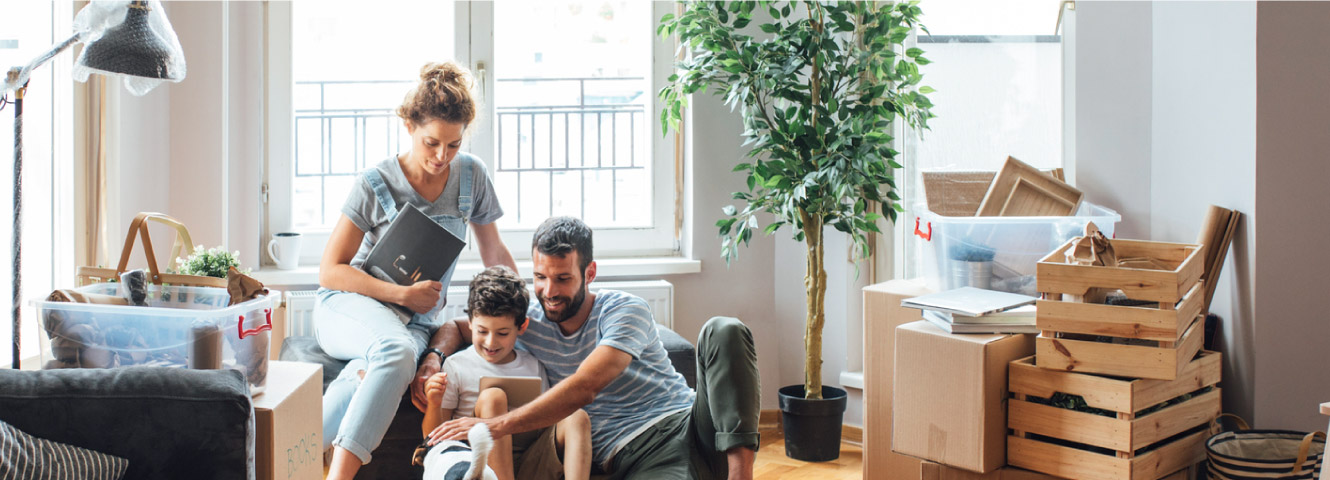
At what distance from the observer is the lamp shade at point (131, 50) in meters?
1.44

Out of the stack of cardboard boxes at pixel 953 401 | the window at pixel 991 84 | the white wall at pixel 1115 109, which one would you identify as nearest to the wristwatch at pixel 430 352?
the stack of cardboard boxes at pixel 953 401

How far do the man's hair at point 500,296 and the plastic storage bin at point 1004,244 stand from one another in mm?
1057

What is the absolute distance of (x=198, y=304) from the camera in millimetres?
1558

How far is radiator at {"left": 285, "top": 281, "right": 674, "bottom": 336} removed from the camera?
3035 mm

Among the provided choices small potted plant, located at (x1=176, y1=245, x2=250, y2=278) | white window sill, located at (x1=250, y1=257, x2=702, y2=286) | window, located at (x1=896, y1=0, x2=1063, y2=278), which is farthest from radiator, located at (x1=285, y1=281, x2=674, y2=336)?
small potted plant, located at (x1=176, y1=245, x2=250, y2=278)

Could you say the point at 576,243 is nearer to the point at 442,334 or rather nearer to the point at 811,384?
the point at 442,334

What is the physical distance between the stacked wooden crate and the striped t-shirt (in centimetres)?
73

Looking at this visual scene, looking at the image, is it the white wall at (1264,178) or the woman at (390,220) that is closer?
the white wall at (1264,178)

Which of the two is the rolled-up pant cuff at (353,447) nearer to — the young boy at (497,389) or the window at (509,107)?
the young boy at (497,389)

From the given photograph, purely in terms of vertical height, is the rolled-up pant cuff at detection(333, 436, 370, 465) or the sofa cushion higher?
the sofa cushion

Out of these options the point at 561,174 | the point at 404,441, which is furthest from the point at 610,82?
the point at 404,441

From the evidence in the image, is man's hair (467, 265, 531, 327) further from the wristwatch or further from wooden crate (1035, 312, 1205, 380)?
wooden crate (1035, 312, 1205, 380)

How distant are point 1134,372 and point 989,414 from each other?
30cm

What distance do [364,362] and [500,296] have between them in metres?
0.42
